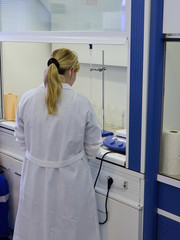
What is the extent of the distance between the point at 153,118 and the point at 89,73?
119 cm

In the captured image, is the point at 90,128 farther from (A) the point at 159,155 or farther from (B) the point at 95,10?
(B) the point at 95,10

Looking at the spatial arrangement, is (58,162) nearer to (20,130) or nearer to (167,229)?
(20,130)

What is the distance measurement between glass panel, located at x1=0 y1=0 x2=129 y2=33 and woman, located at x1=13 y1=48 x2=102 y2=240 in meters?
0.26

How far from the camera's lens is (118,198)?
2.02 m

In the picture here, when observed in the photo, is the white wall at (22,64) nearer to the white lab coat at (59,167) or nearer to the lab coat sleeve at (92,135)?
the white lab coat at (59,167)

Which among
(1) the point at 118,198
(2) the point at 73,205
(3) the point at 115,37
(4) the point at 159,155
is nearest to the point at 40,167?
(2) the point at 73,205

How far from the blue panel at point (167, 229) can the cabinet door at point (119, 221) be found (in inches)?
5.0

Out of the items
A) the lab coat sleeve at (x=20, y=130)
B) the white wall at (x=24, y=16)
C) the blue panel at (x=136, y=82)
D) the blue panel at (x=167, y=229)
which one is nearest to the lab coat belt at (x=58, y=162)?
the lab coat sleeve at (x=20, y=130)

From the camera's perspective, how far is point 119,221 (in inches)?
80.3

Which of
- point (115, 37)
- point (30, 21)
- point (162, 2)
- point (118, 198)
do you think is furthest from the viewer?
point (30, 21)

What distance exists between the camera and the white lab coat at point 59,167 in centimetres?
189

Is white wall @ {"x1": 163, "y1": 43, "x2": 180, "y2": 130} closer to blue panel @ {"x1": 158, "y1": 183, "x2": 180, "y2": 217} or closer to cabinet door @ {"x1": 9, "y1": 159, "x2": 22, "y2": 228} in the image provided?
blue panel @ {"x1": 158, "y1": 183, "x2": 180, "y2": 217}

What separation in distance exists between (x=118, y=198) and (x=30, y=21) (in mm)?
1269

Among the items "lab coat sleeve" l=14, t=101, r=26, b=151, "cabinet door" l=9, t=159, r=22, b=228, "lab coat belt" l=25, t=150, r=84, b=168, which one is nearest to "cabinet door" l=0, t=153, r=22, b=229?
"cabinet door" l=9, t=159, r=22, b=228
